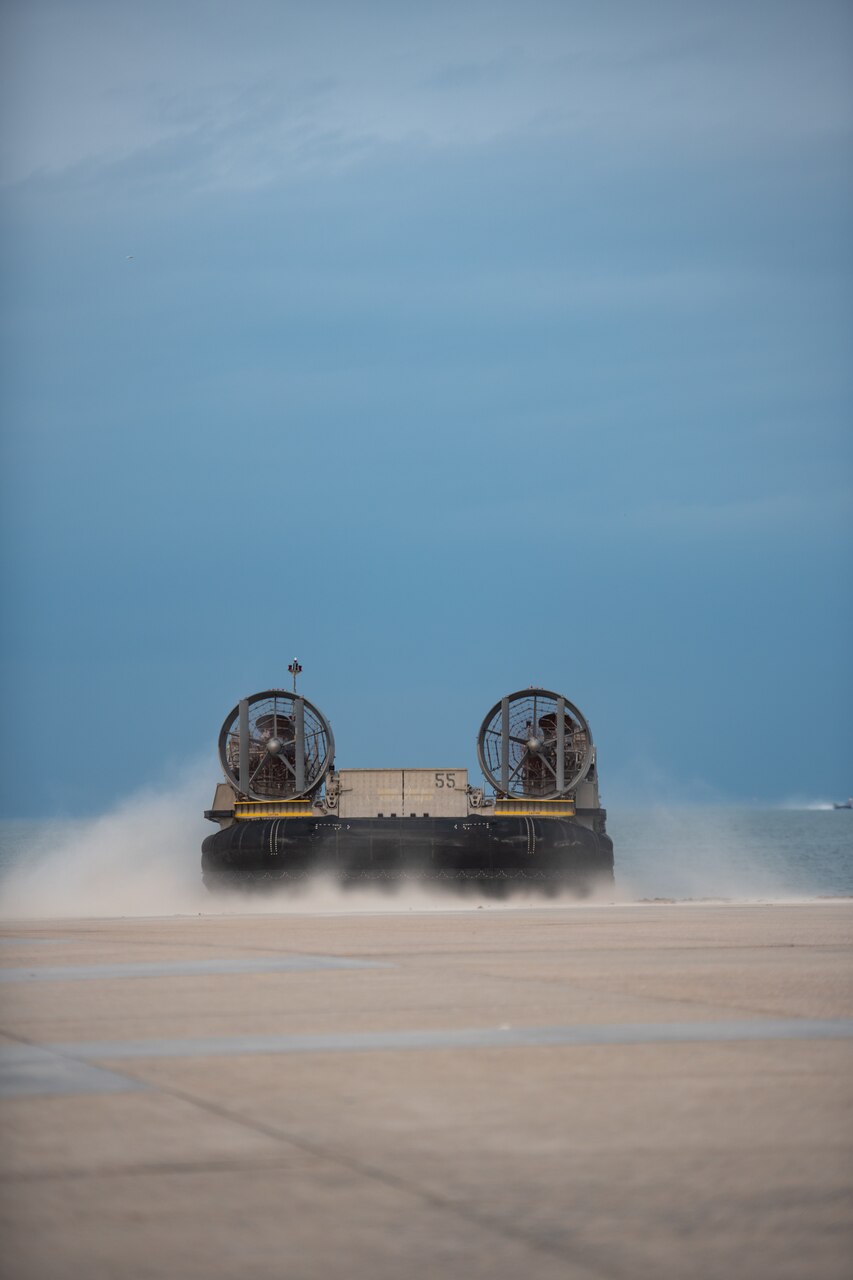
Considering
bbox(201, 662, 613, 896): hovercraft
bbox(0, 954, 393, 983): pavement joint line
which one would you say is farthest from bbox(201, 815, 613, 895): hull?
bbox(0, 954, 393, 983): pavement joint line

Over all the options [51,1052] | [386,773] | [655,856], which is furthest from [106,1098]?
[655,856]

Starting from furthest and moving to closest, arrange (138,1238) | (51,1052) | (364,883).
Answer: (364,883)
(51,1052)
(138,1238)

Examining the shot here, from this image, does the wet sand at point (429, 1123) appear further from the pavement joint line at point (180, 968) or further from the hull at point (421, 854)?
the hull at point (421, 854)

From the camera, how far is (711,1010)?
308 inches

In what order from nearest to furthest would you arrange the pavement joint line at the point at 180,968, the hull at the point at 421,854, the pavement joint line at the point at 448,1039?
the pavement joint line at the point at 448,1039 < the pavement joint line at the point at 180,968 < the hull at the point at 421,854

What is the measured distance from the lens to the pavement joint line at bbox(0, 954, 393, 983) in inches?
398

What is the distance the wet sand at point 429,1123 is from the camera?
11.7 feet

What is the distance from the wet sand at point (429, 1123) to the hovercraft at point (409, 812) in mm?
22887

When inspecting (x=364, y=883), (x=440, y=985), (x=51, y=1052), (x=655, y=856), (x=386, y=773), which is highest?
(x=655, y=856)

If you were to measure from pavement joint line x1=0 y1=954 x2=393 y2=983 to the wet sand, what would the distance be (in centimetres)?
12

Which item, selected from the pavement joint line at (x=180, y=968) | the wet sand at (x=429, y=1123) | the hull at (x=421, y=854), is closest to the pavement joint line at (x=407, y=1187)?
the wet sand at (x=429, y=1123)

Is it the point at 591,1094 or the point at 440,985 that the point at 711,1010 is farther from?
the point at 591,1094

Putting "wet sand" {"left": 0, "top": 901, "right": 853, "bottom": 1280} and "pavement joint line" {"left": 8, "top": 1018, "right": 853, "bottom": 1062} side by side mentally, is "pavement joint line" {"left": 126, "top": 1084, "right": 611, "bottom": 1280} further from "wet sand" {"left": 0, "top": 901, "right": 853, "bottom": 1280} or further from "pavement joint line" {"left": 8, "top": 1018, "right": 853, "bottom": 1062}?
"pavement joint line" {"left": 8, "top": 1018, "right": 853, "bottom": 1062}

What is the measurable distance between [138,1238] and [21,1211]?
43 centimetres
